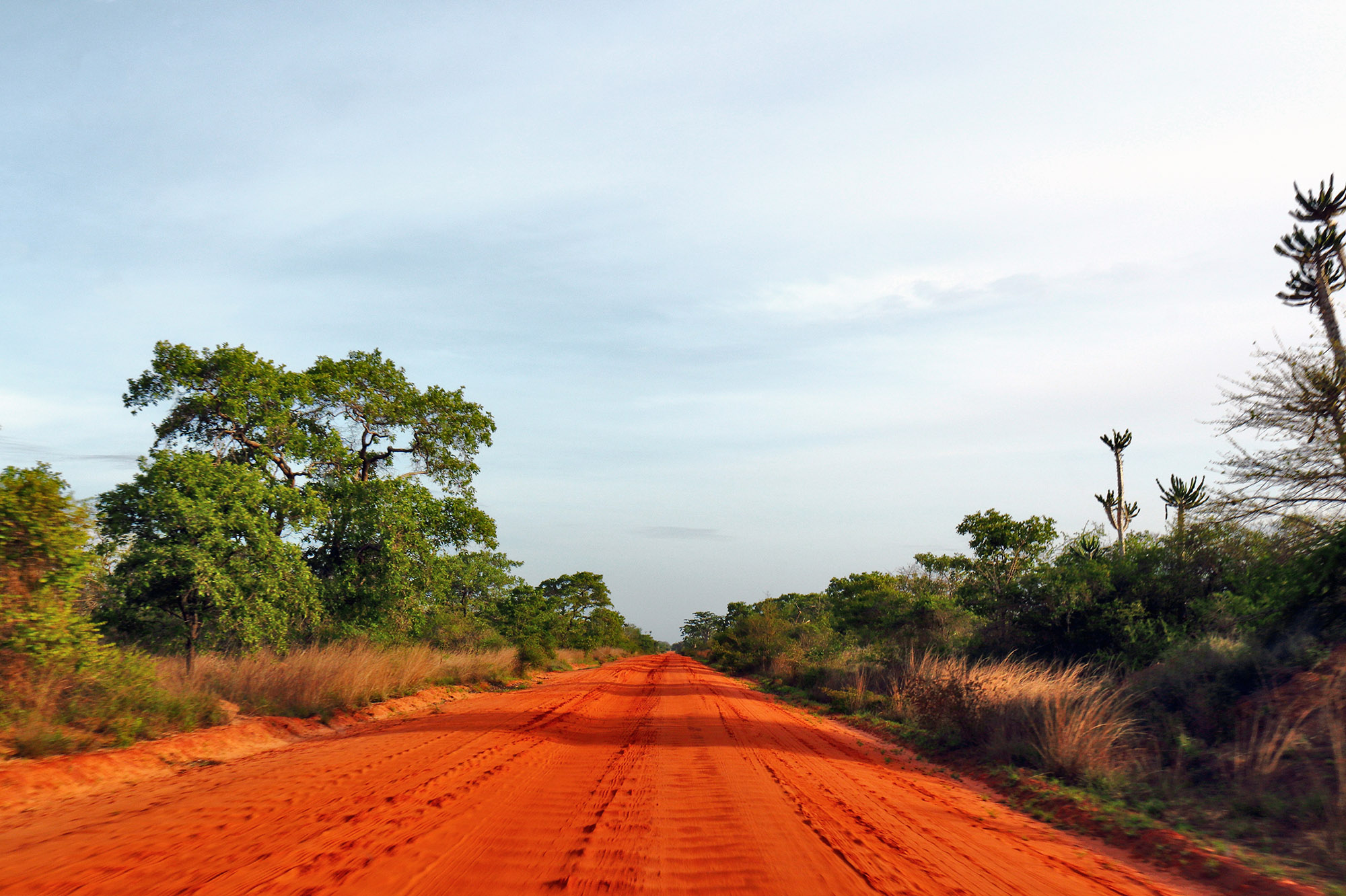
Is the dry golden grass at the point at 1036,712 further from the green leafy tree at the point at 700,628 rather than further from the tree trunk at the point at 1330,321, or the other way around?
the green leafy tree at the point at 700,628

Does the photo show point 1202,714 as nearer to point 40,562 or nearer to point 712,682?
point 40,562

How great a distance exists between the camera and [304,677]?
13.3m

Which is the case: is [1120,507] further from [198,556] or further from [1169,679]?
[198,556]

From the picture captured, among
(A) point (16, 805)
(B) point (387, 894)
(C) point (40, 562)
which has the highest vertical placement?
(C) point (40, 562)

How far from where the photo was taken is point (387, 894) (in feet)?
13.5

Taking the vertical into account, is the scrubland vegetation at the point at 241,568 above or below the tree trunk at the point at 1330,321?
below

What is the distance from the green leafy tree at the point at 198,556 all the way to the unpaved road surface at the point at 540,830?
539cm

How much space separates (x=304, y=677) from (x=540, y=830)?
389 inches

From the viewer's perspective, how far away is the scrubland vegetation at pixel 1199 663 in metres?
7.87

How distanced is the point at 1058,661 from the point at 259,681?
16.2 m

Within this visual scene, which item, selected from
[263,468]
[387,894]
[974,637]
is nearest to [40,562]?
[387,894]

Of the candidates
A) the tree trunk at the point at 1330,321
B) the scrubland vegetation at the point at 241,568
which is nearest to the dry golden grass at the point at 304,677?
the scrubland vegetation at the point at 241,568

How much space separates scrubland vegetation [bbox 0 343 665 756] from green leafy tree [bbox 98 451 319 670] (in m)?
0.04

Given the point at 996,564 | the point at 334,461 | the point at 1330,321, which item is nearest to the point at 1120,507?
the point at 996,564
